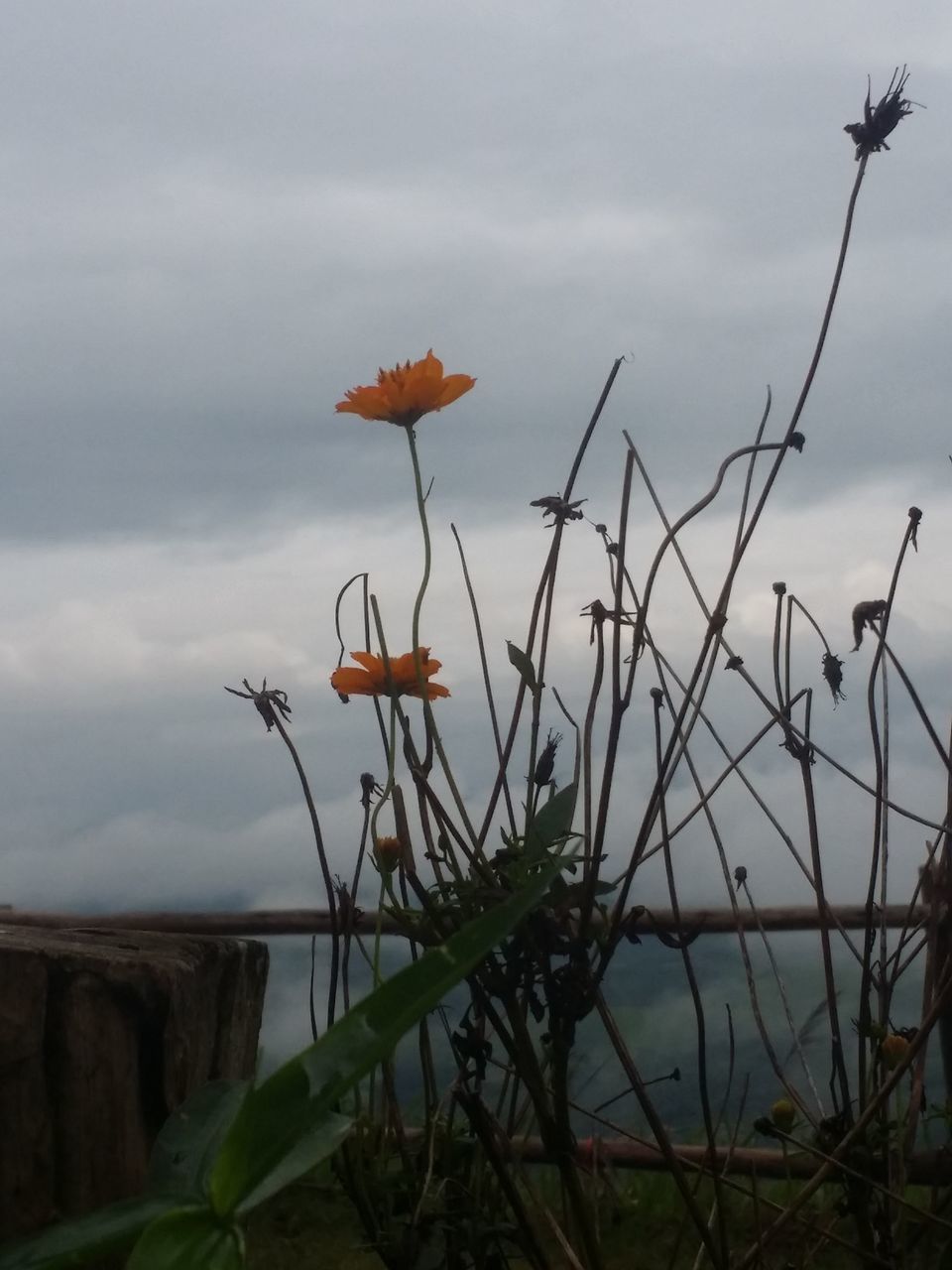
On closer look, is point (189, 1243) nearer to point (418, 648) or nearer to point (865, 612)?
point (418, 648)

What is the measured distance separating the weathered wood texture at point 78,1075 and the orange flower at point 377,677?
0.34 m

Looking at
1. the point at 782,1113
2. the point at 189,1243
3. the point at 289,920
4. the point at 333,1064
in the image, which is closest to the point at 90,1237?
the point at 189,1243

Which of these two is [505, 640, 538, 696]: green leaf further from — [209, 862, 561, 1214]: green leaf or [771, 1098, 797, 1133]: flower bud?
[771, 1098, 797, 1133]: flower bud

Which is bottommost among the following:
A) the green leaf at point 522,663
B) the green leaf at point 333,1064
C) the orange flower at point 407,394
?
the green leaf at point 333,1064

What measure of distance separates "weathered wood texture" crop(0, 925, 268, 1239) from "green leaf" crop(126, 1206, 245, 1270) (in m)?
0.43

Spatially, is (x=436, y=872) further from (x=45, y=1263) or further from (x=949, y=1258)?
(x=949, y=1258)

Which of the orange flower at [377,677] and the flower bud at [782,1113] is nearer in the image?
the orange flower at [377,677]

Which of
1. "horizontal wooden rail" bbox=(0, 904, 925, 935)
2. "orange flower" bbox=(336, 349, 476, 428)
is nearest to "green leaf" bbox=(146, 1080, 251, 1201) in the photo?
"orange flower" bbox=(336, 349, 476, 428)

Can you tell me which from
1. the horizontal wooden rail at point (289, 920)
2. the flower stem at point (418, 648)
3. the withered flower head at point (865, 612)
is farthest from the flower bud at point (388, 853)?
the horizontal wooden rail at point (289, 920)

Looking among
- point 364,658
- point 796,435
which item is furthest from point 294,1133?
point 796,435

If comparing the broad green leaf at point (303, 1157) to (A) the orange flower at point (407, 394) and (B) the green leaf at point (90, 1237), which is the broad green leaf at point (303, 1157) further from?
(A) the orange flower at point (407, 394)

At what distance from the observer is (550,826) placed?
0.88m

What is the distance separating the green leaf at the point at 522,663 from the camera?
0.92 m

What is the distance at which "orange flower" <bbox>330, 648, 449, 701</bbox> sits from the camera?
1.02 meters
